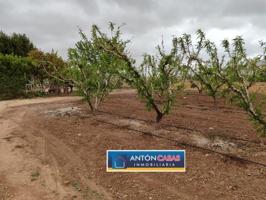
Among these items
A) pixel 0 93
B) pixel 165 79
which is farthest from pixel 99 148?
pixel 0 93

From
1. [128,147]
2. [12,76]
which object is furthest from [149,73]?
[12,76]

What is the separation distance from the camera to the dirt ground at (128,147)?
4352 millimetres

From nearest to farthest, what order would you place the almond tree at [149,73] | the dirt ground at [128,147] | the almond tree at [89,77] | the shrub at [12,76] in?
the dirt ground at [128,147] < the almond tree at [149,73] < the almond tree at [89,77] < the shrub at [12,76]

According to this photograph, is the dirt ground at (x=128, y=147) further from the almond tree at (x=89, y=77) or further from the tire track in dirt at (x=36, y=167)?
the almond tree at (x=89, y=77)

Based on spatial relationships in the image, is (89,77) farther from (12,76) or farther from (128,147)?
(12,76)

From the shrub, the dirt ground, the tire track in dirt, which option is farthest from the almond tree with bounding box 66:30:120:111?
the shrub

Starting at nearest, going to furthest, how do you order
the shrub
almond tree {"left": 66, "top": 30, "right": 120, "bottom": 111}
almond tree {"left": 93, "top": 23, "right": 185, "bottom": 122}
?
almond tree {"left": 93, "top": 23, "right": 185, "bottom": 122} → almond tree {"left": 66, "top": 30, "right": 120, "bottom": 111} → the shrub

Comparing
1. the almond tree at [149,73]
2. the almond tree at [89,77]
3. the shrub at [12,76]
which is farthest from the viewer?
the shrub at [12,76]

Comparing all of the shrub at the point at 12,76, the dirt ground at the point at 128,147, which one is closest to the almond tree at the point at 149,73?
the dirt ground at the point at 128,147

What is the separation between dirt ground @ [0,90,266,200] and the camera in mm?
4352

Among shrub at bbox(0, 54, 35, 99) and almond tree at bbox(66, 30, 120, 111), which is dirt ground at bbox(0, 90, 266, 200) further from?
shrub at bbox(0, 54, 35, 99)

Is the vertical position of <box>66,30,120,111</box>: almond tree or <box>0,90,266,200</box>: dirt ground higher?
<box>66,30,120,111</box>: almond tree

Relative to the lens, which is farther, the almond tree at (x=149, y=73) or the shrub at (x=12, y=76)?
the shrub at (x=12, y=76)

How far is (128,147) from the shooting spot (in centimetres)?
635
